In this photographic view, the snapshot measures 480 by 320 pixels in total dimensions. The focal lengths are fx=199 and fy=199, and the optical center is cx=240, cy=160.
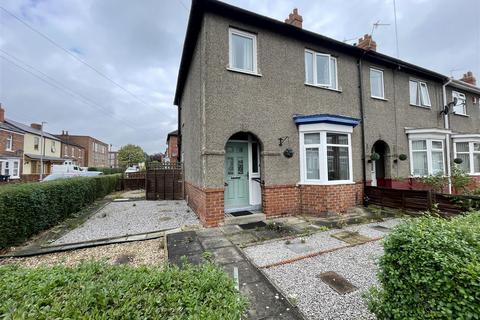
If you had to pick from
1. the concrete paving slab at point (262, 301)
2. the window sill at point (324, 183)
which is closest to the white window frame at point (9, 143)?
the window sill at point (324, 183)

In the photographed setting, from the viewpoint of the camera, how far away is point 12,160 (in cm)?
2353

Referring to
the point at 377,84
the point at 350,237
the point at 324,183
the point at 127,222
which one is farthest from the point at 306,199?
the point at 377,84

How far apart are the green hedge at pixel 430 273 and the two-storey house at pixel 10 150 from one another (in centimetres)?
3356

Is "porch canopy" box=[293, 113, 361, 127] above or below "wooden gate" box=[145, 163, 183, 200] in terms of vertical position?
above

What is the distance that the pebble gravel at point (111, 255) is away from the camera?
427 cm

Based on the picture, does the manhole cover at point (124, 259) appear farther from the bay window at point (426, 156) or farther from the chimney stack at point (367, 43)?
the bay window at point (426, 156)

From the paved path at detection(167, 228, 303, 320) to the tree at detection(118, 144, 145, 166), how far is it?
49651 millimetres

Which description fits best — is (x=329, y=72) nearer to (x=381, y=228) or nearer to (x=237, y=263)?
(x=381, y=228)

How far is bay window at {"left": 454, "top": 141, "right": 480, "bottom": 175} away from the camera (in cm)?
1170

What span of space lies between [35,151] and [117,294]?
3956 centimetres

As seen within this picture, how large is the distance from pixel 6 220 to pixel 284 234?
704 centimetres

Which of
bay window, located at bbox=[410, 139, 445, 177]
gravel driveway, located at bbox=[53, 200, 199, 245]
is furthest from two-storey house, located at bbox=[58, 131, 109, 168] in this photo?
bay window, located at bbox=[410, 139, 445, 177]

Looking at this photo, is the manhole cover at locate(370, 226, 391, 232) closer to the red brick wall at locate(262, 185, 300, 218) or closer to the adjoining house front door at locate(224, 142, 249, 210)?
the red brick wall at locate(262, 185, 300, 218)

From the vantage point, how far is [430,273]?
5.52 feet
